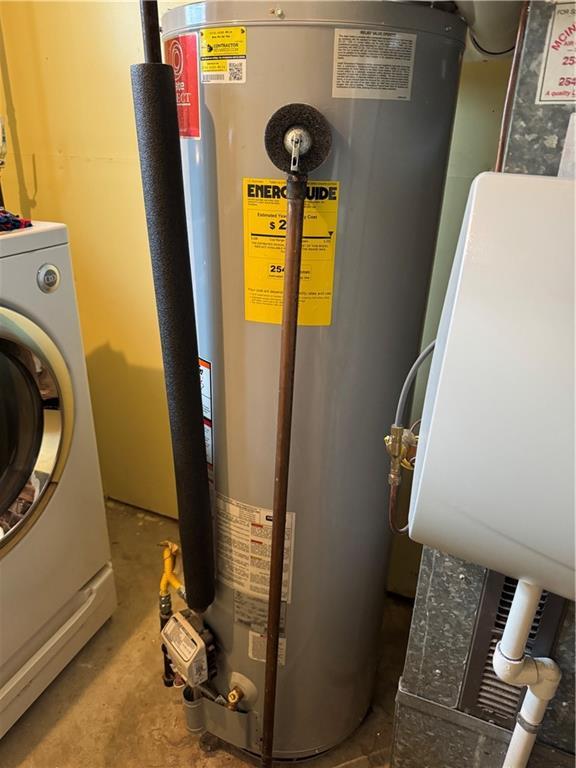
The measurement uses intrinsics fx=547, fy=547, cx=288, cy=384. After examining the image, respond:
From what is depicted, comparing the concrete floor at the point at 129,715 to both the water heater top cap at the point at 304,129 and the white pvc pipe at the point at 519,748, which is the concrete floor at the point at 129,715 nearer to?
the white pvc pipe at the point at 519,748

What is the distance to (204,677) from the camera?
1.10m

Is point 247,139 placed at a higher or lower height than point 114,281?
higher

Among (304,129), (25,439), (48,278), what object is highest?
(304,129)

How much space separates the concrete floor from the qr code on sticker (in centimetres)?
130

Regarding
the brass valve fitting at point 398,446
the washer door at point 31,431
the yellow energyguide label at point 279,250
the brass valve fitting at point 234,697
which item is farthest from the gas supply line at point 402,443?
the washer door at point 31,431

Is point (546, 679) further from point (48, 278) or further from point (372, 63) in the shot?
point (48, 278)

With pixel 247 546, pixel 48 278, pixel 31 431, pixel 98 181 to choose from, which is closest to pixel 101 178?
pixel 98 181

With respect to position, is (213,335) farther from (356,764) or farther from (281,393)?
(356,764)

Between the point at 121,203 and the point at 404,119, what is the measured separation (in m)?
0.95

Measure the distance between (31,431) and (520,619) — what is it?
986 millimetres

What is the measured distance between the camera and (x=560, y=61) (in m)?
0.61

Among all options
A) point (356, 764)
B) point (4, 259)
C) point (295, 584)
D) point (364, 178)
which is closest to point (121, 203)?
point (4, 259)

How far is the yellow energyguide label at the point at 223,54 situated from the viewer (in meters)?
0.69

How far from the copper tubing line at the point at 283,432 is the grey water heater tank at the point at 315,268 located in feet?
0.17
